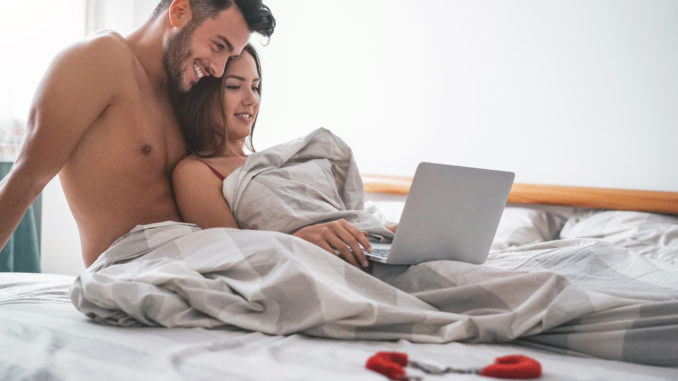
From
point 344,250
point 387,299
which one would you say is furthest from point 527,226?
point 387,299

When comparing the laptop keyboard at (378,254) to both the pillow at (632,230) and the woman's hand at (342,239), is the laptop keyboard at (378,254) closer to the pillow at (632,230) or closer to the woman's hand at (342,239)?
the woman's hand at (342,239)

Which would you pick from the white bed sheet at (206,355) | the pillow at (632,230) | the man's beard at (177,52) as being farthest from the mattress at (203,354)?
the pillow at (632,230)

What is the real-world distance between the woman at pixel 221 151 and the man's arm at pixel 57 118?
25 cm

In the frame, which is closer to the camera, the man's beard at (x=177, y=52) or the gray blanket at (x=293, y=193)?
the gray blanket at (x=293, y=193)

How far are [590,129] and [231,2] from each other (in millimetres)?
1575

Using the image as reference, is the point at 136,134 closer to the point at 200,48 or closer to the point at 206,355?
the point at 200,48

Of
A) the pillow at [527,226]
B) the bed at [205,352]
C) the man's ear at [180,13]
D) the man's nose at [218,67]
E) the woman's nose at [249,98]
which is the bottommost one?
the pillow at [527,226]

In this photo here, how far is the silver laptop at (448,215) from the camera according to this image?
1.06 meters

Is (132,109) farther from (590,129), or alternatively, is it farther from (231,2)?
(590,129)

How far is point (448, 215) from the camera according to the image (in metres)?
1.12

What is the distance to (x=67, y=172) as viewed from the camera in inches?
53.1

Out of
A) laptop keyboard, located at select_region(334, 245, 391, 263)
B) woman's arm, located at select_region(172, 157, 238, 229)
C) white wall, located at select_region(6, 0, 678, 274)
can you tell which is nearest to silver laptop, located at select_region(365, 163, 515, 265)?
laptop keyboard, located at select_region(334, 245, 391, 263)

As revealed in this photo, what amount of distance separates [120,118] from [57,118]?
17cm

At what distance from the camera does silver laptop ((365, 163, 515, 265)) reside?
41.9 inches
